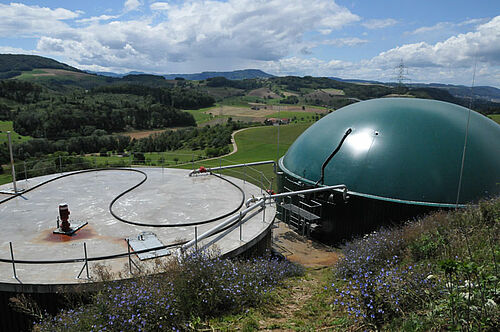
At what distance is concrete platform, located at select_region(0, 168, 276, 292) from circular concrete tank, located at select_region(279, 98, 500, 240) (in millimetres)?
4180

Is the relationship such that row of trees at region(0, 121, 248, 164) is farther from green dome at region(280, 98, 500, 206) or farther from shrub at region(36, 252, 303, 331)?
shrub at region(36, 252, 303, 331)

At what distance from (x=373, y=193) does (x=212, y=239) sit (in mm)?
8116

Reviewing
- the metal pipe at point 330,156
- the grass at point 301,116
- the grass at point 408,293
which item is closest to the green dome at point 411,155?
the metal pipe at point 330,156

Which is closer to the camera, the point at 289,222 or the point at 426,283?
the point at 426,283

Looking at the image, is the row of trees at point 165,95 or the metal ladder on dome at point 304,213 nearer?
the metal ladder on dome at point 304,213

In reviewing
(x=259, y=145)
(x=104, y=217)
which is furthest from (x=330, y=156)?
(x=259, y=145)

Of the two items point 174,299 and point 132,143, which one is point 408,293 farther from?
point 132,143

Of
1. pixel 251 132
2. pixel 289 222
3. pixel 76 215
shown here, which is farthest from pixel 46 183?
pixel 251 132

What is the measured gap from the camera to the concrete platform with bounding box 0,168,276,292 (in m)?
9.27

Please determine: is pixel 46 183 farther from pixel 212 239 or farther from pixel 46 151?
pixel 46 151

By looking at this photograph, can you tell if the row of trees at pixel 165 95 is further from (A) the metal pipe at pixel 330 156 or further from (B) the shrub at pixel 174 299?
(B) the shrub at pixel 174 299

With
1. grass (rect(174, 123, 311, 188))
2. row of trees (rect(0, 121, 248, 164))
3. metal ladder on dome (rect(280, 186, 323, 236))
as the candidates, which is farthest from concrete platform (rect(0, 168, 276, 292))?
row of trees (rect(0, 121, 248, 164))

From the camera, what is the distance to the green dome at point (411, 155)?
14414 mm

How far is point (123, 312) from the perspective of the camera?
5.91 metres
